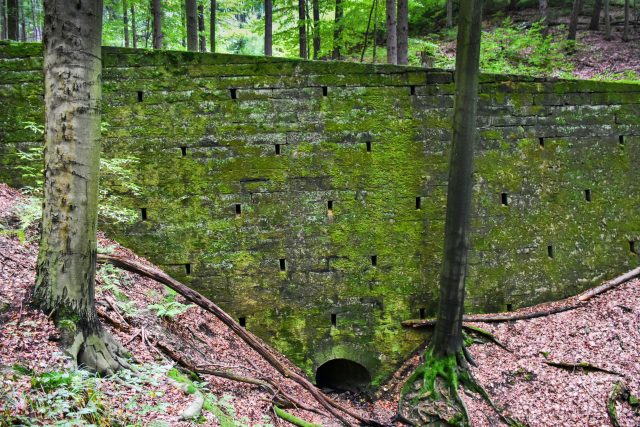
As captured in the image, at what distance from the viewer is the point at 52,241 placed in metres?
3.54

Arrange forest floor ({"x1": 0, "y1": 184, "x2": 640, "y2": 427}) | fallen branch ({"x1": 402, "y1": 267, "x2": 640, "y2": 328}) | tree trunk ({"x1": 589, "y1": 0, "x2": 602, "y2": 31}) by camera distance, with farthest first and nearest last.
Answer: tree trunk ({"x1": 589, "y1": 0, "x2": 602, "y2": 31})
fallen branch ({"x1": 402, "y1": 267, "x2": 640, "y2": 328})
forest floor ({"x1": 0, "y1": 184, "x2": 640, "y2": 427})

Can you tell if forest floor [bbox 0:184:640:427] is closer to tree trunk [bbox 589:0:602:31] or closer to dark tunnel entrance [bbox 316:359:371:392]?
dark tunnel entrance [bbox 316:359:371:392]

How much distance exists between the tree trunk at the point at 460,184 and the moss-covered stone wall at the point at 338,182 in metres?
0.95

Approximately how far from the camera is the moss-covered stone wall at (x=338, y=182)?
7293 mm

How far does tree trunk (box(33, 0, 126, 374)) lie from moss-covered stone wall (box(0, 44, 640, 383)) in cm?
371

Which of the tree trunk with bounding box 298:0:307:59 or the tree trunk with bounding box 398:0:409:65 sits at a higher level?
the tree trunk with bounding box 298:0:307:59

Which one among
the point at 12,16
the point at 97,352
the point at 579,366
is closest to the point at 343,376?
the point at 579,366

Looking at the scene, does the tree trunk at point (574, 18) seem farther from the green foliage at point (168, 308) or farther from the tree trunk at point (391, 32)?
the green foliage at point (168, 308)

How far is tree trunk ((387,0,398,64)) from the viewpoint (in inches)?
409

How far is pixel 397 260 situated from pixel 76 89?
225 inches

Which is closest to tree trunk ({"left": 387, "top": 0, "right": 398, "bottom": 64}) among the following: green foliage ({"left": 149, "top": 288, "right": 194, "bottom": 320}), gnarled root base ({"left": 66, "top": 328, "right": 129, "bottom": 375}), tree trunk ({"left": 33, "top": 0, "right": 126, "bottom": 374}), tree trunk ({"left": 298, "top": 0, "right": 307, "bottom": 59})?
tree trunk ({"left": 298, "top": 0, "right": 307, "bottom": 59})

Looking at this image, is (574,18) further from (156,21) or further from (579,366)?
(579,366)

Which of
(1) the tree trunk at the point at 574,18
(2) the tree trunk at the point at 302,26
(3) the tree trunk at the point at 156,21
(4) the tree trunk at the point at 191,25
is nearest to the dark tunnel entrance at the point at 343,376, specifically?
(4) the tree trunk at the point at 191,25

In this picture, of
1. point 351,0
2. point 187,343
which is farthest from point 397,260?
point 351,0
